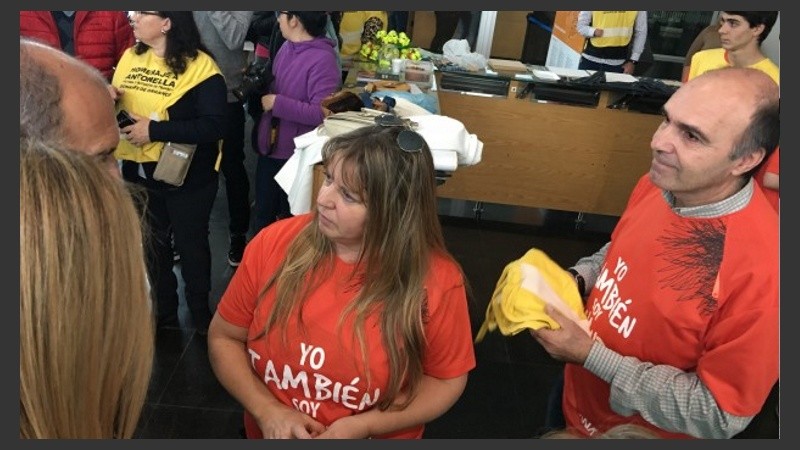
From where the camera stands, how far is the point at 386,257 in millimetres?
1356

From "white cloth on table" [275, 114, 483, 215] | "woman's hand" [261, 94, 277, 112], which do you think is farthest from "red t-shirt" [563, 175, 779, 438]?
"woman's hand" [261, 94, 277, 112]

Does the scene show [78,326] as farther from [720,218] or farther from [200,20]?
[200,20]

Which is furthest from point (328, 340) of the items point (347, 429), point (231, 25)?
point (231, 25)

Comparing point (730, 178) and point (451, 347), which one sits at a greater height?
point (730, 178)

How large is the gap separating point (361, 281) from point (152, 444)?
672 millimetres

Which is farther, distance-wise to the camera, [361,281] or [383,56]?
[383,56]

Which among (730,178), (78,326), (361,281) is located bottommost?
(361,281)

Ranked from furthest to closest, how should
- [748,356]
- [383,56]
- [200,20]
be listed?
[383,56], [200,20], [748,356]

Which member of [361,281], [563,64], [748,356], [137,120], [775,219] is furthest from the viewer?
[563,64]

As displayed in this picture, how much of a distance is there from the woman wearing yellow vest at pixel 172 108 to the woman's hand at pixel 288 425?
1.03 m

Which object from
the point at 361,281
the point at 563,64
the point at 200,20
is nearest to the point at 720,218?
the point at 361,281

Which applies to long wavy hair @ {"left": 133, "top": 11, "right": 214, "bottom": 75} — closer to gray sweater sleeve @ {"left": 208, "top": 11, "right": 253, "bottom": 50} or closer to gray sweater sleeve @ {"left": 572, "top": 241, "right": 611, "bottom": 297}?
gray sweater sleeve @ {"left": 208, "top": 11, "right": 253, "bottom": 50}

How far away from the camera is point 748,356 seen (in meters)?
1.11

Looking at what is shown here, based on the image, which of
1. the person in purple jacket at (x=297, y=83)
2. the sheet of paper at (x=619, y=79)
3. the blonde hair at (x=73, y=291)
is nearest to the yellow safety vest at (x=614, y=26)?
the sheet of paper at (x=619, y=79)
